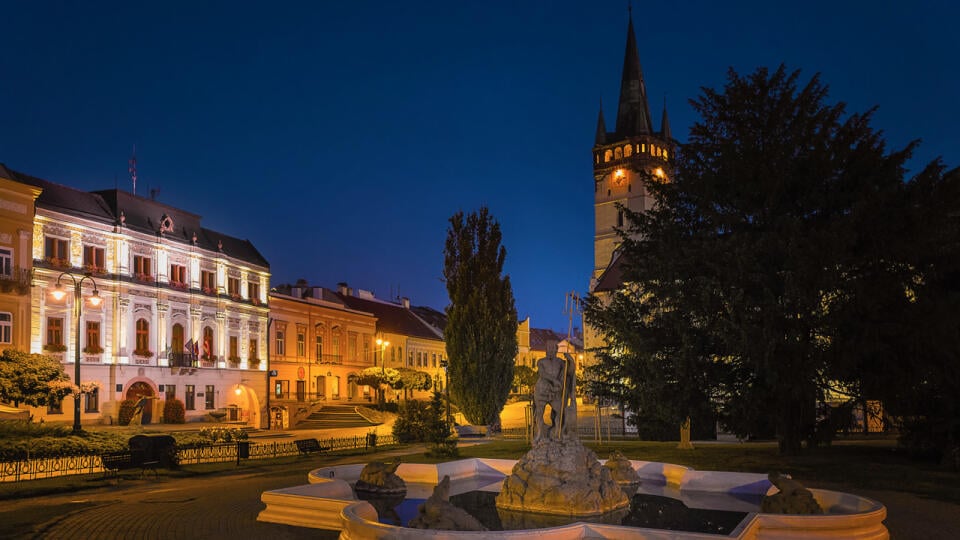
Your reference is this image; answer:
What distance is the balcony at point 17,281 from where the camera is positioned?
35.1 metres

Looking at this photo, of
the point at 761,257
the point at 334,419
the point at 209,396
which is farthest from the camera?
the point at 334,419

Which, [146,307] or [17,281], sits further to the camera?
[146,307]

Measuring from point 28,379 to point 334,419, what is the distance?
812 inches

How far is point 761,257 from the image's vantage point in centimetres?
2153

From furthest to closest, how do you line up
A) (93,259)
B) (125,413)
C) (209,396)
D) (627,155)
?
(627,155) → (209,396) → (125,413) → (93,259)

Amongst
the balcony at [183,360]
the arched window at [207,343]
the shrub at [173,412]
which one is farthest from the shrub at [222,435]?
the arched window at [207,343]

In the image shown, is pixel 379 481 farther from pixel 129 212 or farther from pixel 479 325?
pixel 129 212

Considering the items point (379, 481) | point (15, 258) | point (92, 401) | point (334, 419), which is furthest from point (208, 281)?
point (379, 481)

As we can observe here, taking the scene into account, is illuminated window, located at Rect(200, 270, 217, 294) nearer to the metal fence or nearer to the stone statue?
the metal fence

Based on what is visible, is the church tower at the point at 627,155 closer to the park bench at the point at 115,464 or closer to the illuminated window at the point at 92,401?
the illuminated window at the point at 92,401

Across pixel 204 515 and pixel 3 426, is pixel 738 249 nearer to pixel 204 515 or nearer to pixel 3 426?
pixel 204 515

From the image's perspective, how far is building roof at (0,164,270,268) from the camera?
3900cm

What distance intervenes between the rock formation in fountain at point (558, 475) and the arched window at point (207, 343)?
38.3 m

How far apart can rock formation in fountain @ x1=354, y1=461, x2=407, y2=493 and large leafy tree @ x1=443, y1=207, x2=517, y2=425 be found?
23.4 metres
